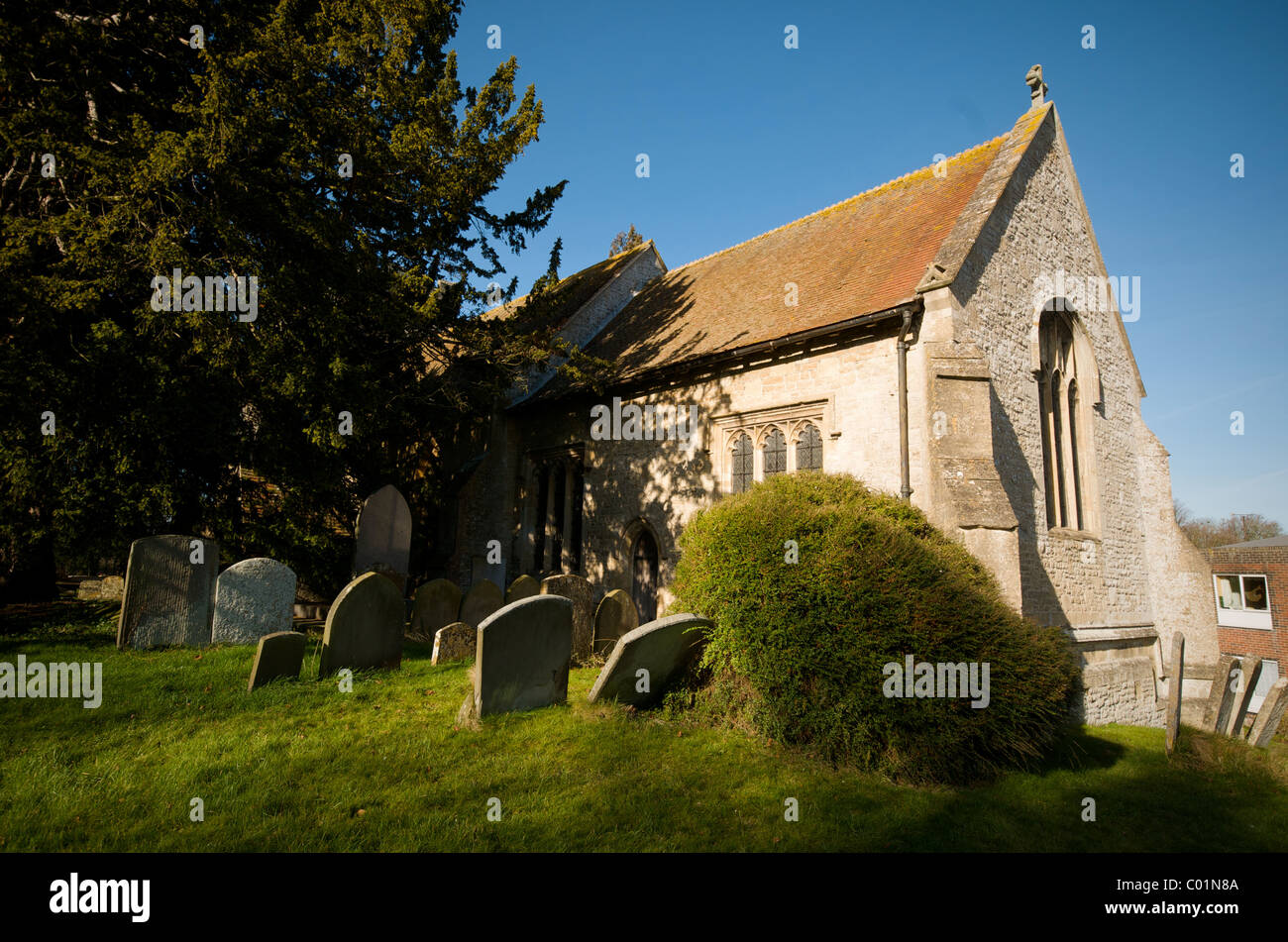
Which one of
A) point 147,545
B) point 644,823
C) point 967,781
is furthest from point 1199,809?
point 147,545

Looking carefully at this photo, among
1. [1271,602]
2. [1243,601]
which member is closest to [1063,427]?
[1271,602]

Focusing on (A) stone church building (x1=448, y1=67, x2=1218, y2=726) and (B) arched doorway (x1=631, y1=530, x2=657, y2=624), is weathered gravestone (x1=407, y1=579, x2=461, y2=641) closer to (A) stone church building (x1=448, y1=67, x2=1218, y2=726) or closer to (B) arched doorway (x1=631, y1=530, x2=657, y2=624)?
(A) stone church building (x1=448, y1=67, x2=1218, y2=726)

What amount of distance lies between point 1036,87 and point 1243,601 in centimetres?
2605

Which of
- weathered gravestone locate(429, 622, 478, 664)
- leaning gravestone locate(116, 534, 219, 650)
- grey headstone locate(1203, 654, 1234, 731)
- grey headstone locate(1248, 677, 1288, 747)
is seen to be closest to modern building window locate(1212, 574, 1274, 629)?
grey headstone locate(1248, 677, 1288, 747)

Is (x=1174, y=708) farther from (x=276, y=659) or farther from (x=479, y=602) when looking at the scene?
(x=276, y=659)

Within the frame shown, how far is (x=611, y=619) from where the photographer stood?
9016mm

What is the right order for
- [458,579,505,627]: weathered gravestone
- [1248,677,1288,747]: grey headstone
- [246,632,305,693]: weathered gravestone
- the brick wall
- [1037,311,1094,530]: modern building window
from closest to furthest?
[246,632,305,693]: weathered gravestone → [1248,677,1288,747]: grey headstone → [458,579,505,627]: weathered gravestone → [1037,311,1094,530]: modern building window → the brick wall

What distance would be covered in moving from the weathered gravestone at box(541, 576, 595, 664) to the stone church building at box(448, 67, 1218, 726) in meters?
3.25

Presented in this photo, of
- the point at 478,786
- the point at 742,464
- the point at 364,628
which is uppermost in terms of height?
the point at 742,464

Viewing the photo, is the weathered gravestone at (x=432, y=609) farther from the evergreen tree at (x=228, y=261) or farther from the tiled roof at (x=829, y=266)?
the tiled roof at (x=829, y=266)

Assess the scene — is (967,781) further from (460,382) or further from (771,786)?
(460,382)

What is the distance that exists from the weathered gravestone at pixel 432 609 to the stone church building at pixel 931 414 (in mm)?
4158

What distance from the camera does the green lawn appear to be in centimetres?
357

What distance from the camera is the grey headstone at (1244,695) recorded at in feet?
24.7
